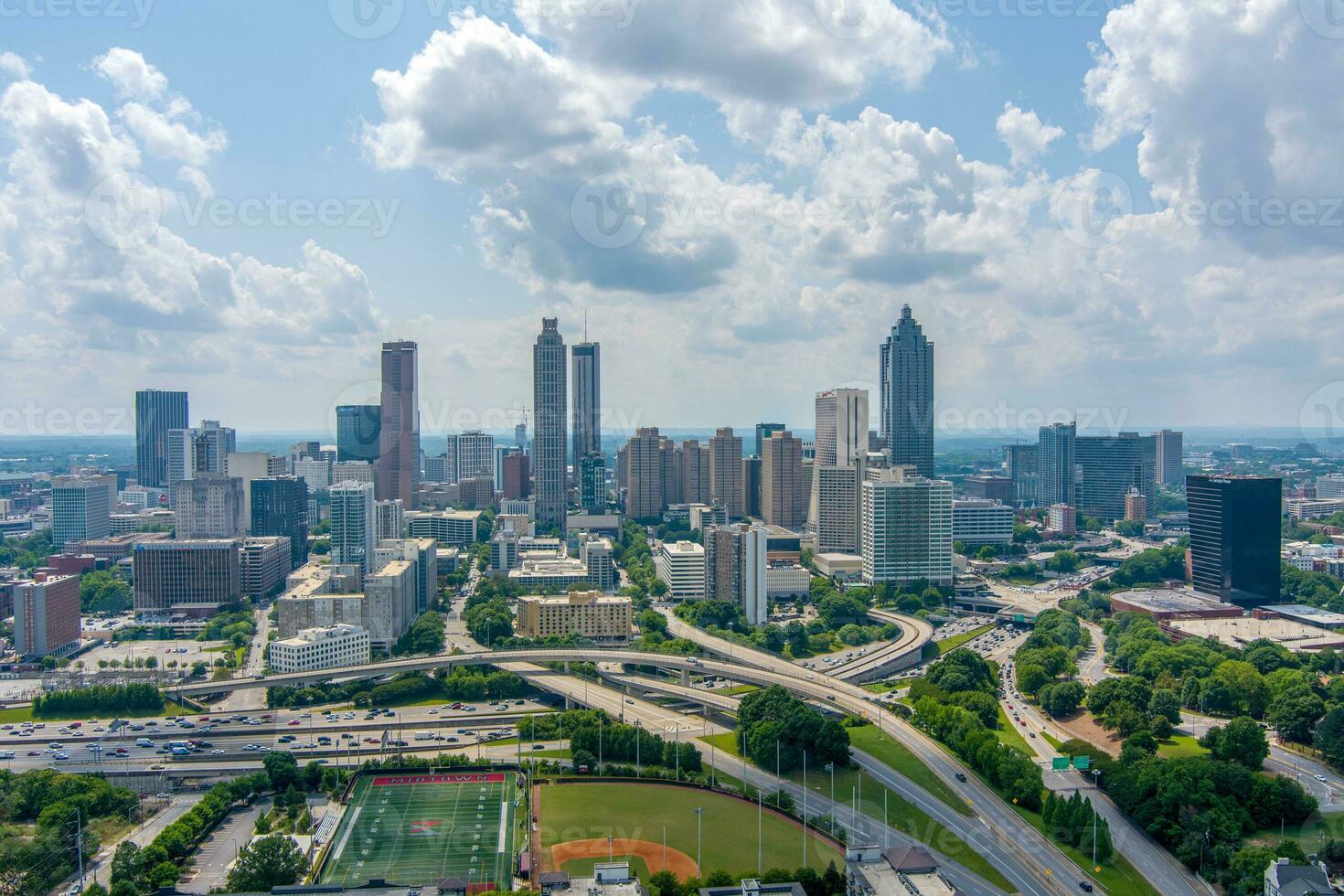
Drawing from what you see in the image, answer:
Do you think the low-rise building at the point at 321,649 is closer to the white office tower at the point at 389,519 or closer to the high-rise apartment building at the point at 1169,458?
the white office tower at the point at 389,519

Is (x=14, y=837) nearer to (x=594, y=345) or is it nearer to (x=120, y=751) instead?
(x=120, y=751)

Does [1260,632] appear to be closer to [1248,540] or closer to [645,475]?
[1248,540]

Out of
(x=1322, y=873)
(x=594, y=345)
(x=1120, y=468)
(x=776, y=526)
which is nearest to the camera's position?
(x=1322, y=873)

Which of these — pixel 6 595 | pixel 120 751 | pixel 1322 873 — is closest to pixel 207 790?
pixel 120 751

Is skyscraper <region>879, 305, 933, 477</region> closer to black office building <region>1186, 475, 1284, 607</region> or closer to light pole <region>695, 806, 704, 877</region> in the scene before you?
black office building <region>1186, 475, 1284, 607</region>

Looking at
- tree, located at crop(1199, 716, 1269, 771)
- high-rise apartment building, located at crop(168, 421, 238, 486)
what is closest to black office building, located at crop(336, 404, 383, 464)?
high-rise apartment building, located at crop(168, 421, 238, 486)

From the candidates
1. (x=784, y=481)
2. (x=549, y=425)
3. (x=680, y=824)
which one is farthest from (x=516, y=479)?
(x=680, y=824)
